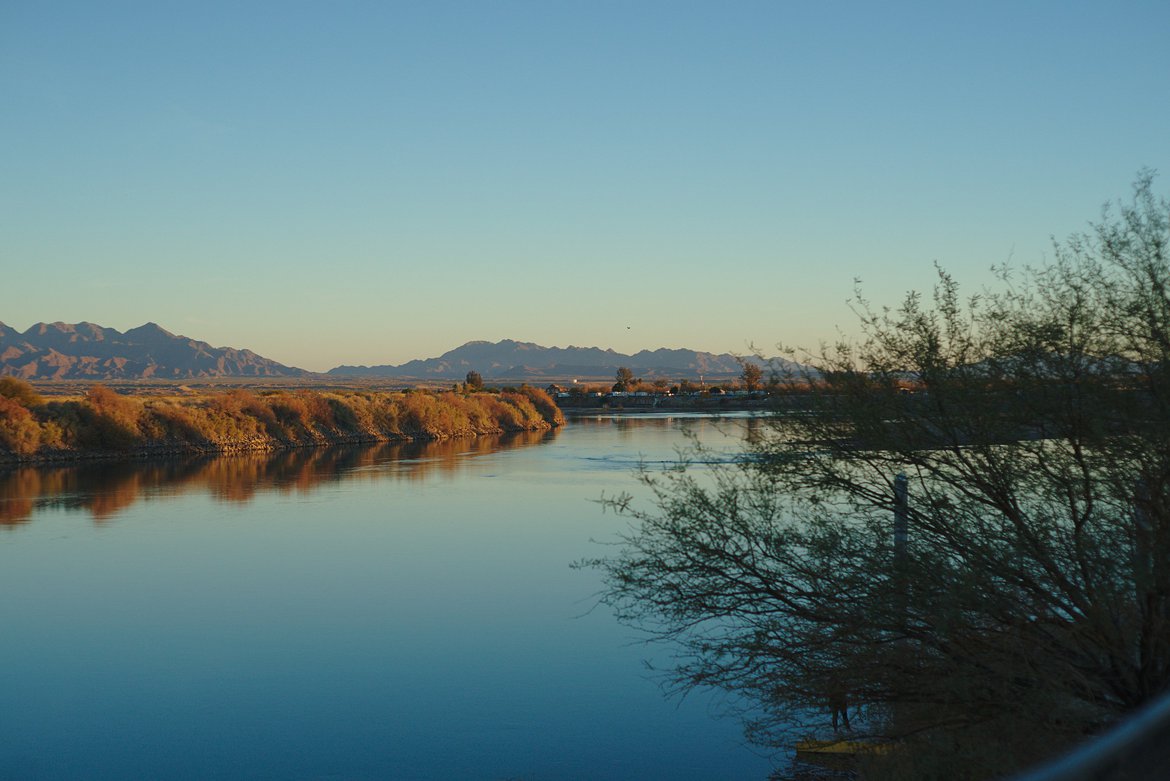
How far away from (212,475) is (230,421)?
535 inches

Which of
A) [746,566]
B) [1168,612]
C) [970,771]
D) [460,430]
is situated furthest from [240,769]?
[460,430]

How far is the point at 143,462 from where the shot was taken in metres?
42.8

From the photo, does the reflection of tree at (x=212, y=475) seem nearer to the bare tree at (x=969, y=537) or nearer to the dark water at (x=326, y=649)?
the dark water at (x=326, y=649)

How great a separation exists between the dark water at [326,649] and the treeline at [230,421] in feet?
42.5

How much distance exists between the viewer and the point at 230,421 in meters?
51.1

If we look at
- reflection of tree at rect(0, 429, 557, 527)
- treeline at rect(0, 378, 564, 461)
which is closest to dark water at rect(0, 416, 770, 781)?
reflection of tree at rect(0, 429, 557, 527)

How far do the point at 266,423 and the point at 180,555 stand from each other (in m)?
31.8

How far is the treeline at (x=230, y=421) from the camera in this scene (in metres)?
42.8

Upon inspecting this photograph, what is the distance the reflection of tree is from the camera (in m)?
30.1

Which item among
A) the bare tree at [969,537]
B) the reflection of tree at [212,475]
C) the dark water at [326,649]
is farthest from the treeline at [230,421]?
the bare tree at [969,537]

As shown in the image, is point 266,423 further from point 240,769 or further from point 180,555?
point 240,769

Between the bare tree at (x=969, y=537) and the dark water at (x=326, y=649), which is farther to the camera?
the dark water at (x=326, y=649)

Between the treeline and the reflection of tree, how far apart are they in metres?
2.21

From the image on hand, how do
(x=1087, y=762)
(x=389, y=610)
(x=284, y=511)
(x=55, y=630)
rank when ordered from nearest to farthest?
(x=1087, y=762)
(x=55, y=630)
(x=389, y=610)
(x=284, y=511)
